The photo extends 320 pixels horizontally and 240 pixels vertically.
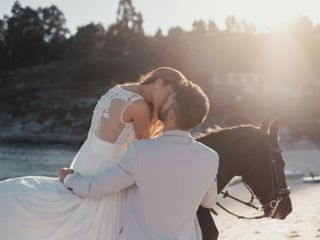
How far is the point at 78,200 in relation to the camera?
3.42 meters

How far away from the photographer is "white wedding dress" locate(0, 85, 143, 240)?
329cm

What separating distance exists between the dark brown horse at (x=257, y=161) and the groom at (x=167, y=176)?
0.79 metres

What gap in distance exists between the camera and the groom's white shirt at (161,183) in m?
3.06

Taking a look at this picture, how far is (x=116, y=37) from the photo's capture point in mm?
95938

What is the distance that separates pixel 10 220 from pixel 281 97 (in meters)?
62.8

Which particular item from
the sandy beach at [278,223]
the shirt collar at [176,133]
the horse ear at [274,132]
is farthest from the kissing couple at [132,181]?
the sandy beach at [278,223]

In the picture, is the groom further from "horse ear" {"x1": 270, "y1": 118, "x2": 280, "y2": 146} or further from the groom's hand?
"horse ear" {"x1": 270, "y1": 118, "x2": 280, "y2": 146}

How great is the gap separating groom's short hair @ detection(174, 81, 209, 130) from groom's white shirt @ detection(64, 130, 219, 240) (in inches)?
2.6

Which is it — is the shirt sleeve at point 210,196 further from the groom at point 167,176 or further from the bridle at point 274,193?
the bridle at point 274,193

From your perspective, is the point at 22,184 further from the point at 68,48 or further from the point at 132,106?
the point at 68,48

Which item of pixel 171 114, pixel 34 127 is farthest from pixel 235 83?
pixel 171 114

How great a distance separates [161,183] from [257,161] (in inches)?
45.2

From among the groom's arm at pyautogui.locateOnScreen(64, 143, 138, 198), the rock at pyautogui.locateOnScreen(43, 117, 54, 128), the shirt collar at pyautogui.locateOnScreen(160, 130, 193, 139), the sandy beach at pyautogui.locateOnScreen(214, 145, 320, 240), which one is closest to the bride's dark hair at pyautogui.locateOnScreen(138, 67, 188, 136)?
the shirt collar at pyautogui.locateOnScreen(160, 130, 193, 139)

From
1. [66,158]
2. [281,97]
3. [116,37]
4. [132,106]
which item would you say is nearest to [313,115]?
[281,97]
